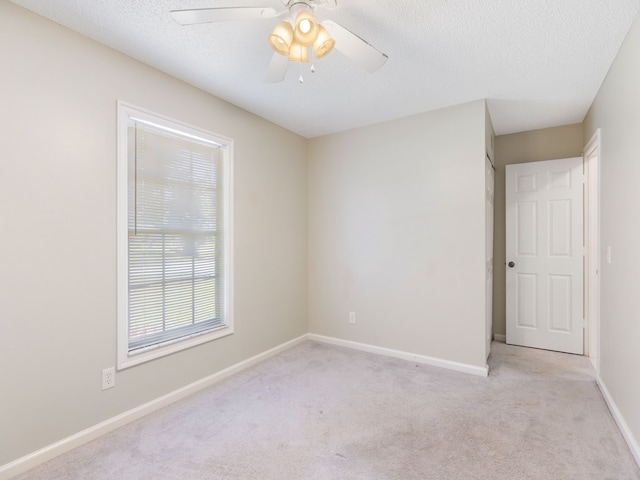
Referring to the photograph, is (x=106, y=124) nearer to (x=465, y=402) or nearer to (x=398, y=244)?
(x=398, y=244)

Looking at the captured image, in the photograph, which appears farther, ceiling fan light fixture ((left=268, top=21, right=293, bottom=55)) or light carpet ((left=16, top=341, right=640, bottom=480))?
light carpet ((left=16, top=341, right=640, bottom=480))

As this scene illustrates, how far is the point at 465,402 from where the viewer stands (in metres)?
2.38

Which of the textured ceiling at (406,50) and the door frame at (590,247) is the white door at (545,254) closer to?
the door frame at (590,247)

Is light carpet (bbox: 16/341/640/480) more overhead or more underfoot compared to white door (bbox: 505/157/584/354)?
more underfoot

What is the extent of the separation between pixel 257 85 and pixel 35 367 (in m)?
2.35

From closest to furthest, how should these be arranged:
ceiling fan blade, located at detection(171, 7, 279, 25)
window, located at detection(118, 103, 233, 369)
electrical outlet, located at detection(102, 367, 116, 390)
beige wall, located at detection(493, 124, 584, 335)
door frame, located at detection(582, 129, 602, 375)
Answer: ceiling fan blade, located at detection(171, 7, 279, 25) → electrical outlet, located at detection(102, 367, 116, 390) → window, located at detection(118, 103, 233, 369) → door frame, located at detection(582, 129, 602, 375) → beige wall, located at detection(493, 124, 584, 335)

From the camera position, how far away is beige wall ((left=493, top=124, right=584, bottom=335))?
3.54m

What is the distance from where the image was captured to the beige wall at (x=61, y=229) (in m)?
1.68

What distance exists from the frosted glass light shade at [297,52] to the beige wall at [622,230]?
1.83 meters

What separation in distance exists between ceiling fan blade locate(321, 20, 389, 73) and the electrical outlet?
93.5 inches

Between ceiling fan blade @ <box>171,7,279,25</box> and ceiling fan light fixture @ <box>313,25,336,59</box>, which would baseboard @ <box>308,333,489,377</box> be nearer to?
ceiling fan light fixture @ <box>313,25,336,59</box>

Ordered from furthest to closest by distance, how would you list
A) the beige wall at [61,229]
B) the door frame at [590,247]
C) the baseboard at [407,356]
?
the door frame at [590,247], the baseboard at [407,356], the beige wall at [61,229]

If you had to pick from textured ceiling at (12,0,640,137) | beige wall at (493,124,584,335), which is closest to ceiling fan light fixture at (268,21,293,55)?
textured ceiling at (12,0,640,137)

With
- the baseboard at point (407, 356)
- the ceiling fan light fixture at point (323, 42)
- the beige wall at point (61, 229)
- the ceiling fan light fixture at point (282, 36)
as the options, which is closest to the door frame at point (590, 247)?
the baseboard at point (407, 356)
